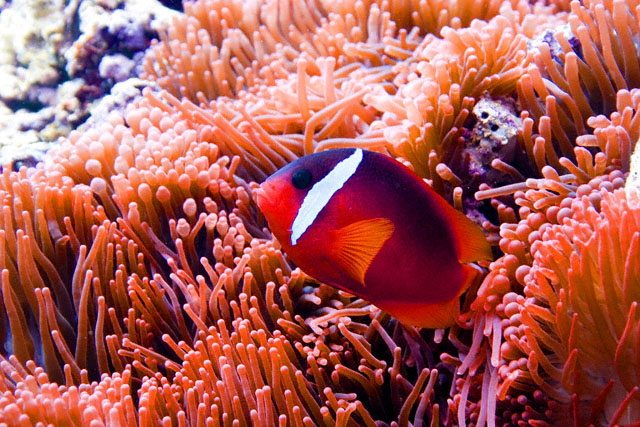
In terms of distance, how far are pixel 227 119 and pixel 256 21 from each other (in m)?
0.78

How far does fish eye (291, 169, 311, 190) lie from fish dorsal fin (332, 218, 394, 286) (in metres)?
0.12

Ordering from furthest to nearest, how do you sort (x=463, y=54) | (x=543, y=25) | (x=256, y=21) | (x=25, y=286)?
(x=256, y=21), (x=543, y=25), (x=463, y=54), (x=25, y=286)

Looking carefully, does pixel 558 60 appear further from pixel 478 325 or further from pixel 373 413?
pixel 373 413

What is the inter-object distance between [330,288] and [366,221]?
427 mm

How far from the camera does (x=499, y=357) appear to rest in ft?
3.66

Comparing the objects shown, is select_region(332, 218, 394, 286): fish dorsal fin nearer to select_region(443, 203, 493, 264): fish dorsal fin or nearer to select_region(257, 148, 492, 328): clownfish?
select_region(257, 148, 492, 328): clownfish

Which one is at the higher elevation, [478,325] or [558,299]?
[558,299]

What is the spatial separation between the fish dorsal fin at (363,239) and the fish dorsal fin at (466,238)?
148 mm

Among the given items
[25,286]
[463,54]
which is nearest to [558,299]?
[463,54]

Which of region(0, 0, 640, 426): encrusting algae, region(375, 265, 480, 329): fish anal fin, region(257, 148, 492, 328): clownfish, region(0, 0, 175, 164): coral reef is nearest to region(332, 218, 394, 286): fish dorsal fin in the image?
region(257, 148, 492, 328): clownfish

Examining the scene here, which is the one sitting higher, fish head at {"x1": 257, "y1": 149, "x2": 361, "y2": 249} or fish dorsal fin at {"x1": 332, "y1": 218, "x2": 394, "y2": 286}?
fish head at {"x1": 257, "y1": 149, "x2": 361, "y2": 249}

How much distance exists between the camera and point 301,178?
1039 mm

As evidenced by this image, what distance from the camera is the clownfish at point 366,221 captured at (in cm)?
104

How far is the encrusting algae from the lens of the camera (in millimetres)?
1021
